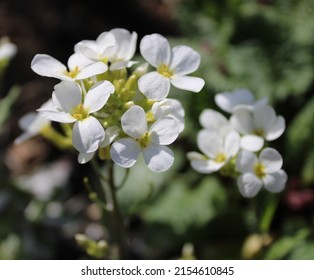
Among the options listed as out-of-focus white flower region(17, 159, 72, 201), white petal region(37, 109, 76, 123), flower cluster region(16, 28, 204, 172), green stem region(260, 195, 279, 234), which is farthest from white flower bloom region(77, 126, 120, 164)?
out-of-focus white flower region(17, 159, 72, 201)

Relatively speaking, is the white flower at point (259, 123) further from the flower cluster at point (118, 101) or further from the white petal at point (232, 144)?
the flower cluster at point (118, 101)

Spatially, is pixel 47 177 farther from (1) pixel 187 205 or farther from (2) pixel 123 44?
(2) pixel 123 44

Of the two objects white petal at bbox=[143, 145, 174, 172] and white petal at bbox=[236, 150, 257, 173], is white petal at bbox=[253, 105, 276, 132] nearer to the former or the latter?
white petal at bbox=[236, 150, 257, 173]

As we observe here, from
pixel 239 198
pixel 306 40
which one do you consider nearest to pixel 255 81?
pixel 306 40

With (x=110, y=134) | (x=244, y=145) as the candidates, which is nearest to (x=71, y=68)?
(x=110, y=134)

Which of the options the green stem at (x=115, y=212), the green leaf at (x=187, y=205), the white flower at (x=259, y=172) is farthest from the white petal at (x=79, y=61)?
the green leaf at (x=187, y=205)
